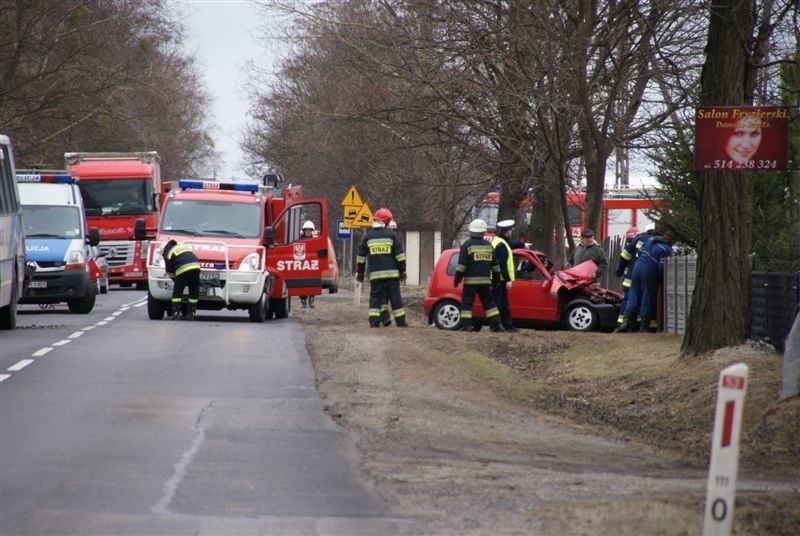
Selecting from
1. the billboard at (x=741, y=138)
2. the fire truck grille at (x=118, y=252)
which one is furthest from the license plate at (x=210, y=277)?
the fire truck grille at (x=118, y=252)

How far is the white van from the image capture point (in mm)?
26359

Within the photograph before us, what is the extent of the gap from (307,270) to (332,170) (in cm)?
2613

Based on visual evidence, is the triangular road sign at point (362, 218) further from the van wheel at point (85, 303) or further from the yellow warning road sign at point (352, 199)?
the van wheel at point (85, 303)

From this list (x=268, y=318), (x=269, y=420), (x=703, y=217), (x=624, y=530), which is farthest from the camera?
(x=268, y=318)

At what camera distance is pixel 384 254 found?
21.8 m

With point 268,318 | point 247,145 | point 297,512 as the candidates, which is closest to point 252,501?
point 297,512

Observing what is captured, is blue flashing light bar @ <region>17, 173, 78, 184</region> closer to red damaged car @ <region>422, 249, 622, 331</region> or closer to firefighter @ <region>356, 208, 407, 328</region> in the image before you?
red damaged car @ <region>422, 249, 622, 331</region>

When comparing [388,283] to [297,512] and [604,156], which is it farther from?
[297,512]

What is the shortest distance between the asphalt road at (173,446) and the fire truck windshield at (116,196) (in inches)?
871

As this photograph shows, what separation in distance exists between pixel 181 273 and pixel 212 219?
7.53ft

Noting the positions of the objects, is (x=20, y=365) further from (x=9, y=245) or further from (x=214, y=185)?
(x=214, y=185)

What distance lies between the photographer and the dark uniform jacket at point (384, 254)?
21.7 meters

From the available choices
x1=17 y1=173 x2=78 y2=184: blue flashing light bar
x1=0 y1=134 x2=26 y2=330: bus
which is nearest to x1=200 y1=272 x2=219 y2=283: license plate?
x1=0 y1=134 x2=26 y2=330: bus

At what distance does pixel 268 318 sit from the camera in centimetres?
2673
